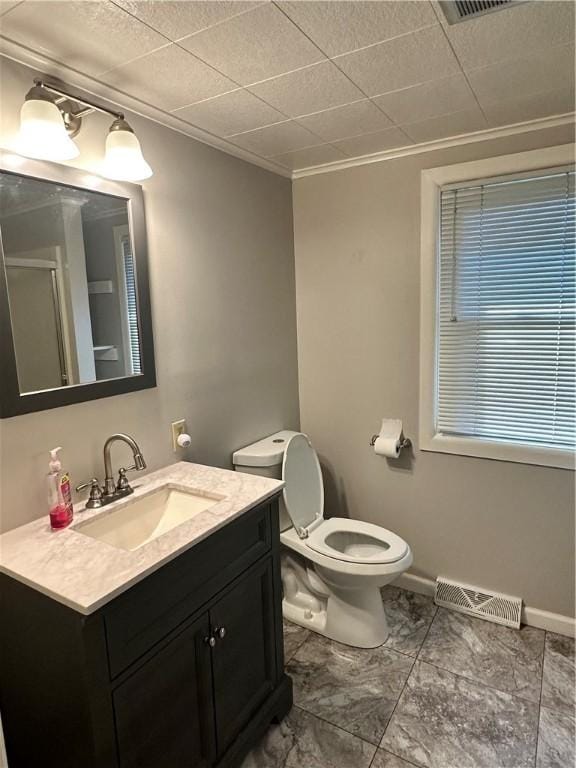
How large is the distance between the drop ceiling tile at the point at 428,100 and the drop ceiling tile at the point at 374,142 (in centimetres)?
15

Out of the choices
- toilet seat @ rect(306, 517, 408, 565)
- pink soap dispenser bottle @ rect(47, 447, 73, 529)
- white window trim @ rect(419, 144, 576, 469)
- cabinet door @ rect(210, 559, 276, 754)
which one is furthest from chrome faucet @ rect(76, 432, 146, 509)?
white window trim @ rect(419, 144, 576, 469)

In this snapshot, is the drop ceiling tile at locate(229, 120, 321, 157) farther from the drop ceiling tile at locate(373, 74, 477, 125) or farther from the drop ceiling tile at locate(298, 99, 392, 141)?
the drop ceiling tile at locate(373, 74, 477, 125)

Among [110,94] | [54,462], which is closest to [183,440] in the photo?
[54,462]

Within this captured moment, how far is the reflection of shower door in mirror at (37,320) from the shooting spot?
1.33m

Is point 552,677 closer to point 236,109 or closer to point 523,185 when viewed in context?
point 523,185

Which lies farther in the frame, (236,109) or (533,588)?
(533,588)

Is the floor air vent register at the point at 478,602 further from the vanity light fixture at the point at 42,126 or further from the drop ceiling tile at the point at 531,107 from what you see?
the vanity light fixture at the point at 42,126

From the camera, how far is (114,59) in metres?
1.35

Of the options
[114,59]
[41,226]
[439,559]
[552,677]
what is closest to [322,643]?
[439,559]

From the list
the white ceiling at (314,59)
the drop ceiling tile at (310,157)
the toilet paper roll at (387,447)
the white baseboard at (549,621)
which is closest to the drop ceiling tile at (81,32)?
the white ceiling at (314,59)

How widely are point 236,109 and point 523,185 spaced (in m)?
1.29

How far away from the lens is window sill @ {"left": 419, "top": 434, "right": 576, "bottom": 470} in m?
2.05

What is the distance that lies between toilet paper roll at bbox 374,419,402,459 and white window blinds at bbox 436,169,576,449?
0.25 m

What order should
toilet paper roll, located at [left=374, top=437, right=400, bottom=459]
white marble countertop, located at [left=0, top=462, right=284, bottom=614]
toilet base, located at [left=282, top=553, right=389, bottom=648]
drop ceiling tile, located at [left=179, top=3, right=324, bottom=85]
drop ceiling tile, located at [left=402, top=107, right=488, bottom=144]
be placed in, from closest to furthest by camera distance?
white marble countertop, located at [left=0, top=462, right=284, bottom=614]
drop ceiling tile, located at [left=179, top=3, right=324, bottom=85]
drop ceiling tile, located at [left=402, top=107, right=488, bottom=144]
toilet base, located at [left=282, top=553, right=389, bottom=648]
toilet paper roll, located at [left=374, top=437, right=400, bottom=459]
